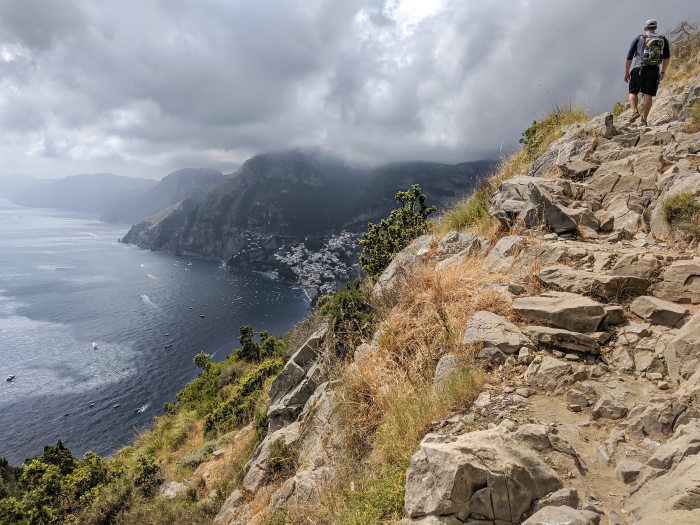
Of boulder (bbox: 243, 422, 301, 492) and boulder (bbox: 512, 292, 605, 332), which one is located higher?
boulder (bbox: 512, 292, 605, 332)

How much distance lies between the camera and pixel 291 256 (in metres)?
169

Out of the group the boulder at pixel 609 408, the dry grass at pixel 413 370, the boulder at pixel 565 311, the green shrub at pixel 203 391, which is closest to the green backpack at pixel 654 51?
the dry grass at pixel 413 370

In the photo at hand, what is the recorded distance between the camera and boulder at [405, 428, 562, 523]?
269 centimetres

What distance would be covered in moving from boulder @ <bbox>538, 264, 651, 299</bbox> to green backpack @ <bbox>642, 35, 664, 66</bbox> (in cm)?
917

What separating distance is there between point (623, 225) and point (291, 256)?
16579 cm

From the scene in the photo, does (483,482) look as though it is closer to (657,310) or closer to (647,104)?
(657,310)

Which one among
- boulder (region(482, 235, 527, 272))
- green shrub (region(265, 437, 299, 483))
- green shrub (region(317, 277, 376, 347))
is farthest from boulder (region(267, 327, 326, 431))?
boulder (region(482, 235, 527, 272))

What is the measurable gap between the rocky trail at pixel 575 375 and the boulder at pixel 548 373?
2cm

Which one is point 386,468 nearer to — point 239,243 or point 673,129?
point 673,129

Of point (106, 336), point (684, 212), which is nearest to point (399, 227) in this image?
point (684, 212)

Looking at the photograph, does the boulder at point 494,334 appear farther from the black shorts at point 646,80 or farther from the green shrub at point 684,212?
the black shorts at point 646,80

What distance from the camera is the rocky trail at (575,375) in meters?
2.66

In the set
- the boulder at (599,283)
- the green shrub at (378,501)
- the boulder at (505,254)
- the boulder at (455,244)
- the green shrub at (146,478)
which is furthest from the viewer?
the green shrub at (146,478)

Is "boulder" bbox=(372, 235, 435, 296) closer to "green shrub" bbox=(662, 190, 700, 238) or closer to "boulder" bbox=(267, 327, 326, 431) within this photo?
"boulder" bbox=(267, 327, 326, 431)
